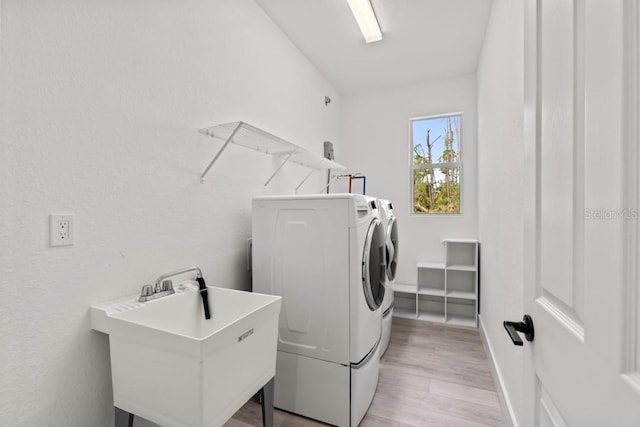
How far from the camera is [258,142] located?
203 cm

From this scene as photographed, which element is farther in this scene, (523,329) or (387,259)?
(387,259)

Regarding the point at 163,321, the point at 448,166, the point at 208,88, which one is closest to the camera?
the point at 163,321

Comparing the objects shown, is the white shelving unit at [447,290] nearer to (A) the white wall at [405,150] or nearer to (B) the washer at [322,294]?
(A) the white wall at [405,150]

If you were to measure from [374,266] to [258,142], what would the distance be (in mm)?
1171

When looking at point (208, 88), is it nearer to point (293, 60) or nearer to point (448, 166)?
point (293, 60)

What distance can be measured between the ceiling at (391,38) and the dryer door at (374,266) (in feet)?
5.71

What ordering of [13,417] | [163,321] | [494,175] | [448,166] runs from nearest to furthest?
[13,417] → [163,321] → [494,175] → [448,166]

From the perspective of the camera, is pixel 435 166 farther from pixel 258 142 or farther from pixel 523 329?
pixel 523 329

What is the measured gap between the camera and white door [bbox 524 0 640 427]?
0.39 m

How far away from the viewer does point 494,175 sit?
2189 mm

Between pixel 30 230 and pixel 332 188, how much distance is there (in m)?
3.09

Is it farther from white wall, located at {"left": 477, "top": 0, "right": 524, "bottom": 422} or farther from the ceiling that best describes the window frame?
white wall, located at {"left": 477, "top": 0, "right": 524, "bottom": 422}

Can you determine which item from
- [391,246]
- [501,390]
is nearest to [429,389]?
[501,390]

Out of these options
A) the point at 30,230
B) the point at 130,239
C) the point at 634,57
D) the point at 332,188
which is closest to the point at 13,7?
the point at 30,230
